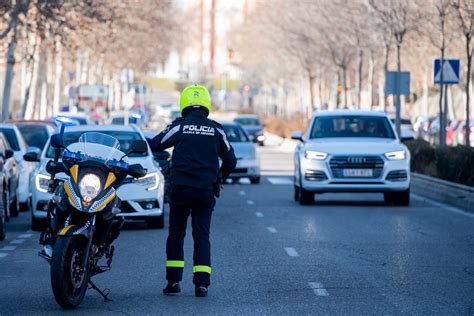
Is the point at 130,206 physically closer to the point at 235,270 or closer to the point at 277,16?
the point at 235,270

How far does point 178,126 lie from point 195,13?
178 m

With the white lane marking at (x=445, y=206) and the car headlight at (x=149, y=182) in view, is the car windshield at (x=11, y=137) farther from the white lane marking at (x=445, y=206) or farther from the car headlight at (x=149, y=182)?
the white lane marking at (x=445, y=206)

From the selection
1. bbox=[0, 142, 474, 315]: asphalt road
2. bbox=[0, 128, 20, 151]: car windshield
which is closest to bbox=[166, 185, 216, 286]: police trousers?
bbox=[0, 142, 474, 315]: asphalt road

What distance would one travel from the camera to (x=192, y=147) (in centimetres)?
1195

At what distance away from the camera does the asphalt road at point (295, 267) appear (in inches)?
454

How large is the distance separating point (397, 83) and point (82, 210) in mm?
29076

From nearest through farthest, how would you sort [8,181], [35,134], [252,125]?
[8,181] < [35,134] < [252,125]

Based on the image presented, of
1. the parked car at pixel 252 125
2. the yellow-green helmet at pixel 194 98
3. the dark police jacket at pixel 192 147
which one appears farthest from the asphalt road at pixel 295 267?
the parked car at pixel 252 125

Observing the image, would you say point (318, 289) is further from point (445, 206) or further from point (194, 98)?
point (445, 206)

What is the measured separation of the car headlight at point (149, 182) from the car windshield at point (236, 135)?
14.5 metres

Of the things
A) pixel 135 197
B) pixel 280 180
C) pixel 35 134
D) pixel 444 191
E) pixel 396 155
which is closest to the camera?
pixel 135 197

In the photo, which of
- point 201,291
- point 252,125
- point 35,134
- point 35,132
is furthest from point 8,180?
point 252,125

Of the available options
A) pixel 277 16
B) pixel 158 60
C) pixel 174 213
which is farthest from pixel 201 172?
pixel 158 60

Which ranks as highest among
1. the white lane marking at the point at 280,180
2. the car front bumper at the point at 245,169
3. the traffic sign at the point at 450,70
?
the traffic sign at the point at 450,70
